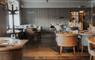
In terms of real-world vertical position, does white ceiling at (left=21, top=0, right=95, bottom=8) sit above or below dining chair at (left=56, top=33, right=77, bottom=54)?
above

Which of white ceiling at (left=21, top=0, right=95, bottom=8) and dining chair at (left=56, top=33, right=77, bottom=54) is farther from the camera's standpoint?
white ceiling at (left=21, top=0, right=95, bottom=8)

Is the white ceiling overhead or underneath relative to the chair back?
overhead

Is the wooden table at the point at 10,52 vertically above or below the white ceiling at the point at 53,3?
below

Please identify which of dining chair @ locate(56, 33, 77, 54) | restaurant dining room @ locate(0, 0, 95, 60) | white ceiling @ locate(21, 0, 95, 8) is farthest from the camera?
white ceiling @ locate(21, 0, 95, 8)

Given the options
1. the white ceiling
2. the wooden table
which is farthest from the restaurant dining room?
the wooden table

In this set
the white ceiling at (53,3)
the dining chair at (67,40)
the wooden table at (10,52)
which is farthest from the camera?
the white ceiling at (53,3)

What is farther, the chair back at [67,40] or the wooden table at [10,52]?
the chair back at [67,40]

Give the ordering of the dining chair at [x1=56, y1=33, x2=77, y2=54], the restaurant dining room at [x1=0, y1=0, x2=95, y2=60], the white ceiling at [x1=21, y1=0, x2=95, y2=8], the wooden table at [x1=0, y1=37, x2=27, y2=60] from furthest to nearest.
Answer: the white ceiling at [x1=21, y1=0, x2=95, y2=8] < the restaurant dining room at [x1=0, y1=0, x2=95, y2=60] < the dining chair at [x1=56, y1=33, x2=77, y2=54] < the wooden table at [x1=0, y1=37, x2=27, y2=60]

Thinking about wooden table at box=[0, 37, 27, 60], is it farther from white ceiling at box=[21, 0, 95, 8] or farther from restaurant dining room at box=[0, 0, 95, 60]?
white ceiling at box=[21, 0, 95, 8]

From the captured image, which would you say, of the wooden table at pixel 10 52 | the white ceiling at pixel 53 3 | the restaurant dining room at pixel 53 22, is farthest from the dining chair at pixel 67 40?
the white ceiling at pixel 53 3

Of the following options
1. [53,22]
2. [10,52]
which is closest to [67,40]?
[10,52]

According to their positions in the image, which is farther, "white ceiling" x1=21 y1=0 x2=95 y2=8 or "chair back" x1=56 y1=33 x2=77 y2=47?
"white ceiling" x1=21 y1=0 x2=95 y2=8

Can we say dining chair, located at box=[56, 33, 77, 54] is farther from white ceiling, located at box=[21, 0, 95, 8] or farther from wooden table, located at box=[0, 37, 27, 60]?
white ceiling, located at box=[21, 0, 95, 8]

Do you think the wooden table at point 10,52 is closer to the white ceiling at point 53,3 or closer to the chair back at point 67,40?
the chair back at point 67,40
